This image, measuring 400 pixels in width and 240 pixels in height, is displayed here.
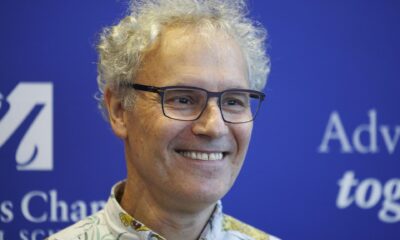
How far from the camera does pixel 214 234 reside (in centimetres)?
110

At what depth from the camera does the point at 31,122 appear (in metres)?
1.51

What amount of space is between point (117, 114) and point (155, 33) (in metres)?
0.19

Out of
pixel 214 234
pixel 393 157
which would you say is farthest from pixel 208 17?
pixel 393 157

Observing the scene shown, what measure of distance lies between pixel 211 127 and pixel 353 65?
790 millimetres

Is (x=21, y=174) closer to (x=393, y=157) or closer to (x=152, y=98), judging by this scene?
(x=152, y=98)

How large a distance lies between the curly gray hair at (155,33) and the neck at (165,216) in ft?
0.63

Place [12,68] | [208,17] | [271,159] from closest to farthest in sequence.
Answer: [208,17]
[12,68]
[271,159]

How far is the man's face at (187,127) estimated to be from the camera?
0.96 m

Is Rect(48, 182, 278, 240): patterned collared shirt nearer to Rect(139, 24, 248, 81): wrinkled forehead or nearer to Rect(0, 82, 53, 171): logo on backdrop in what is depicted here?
Rect(139, 24, 248, 81): wrinkled forehead

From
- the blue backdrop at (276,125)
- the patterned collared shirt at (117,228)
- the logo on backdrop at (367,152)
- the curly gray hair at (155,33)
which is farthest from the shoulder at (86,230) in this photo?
the logo on backdrop at (367,152)

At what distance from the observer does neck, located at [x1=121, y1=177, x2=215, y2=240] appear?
105cm

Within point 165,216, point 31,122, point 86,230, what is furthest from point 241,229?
point 31,122

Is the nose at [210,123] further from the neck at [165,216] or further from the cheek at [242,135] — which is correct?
the neck at [165,216]

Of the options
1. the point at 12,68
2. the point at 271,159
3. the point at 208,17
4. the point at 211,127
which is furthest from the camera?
the point at 271,159
